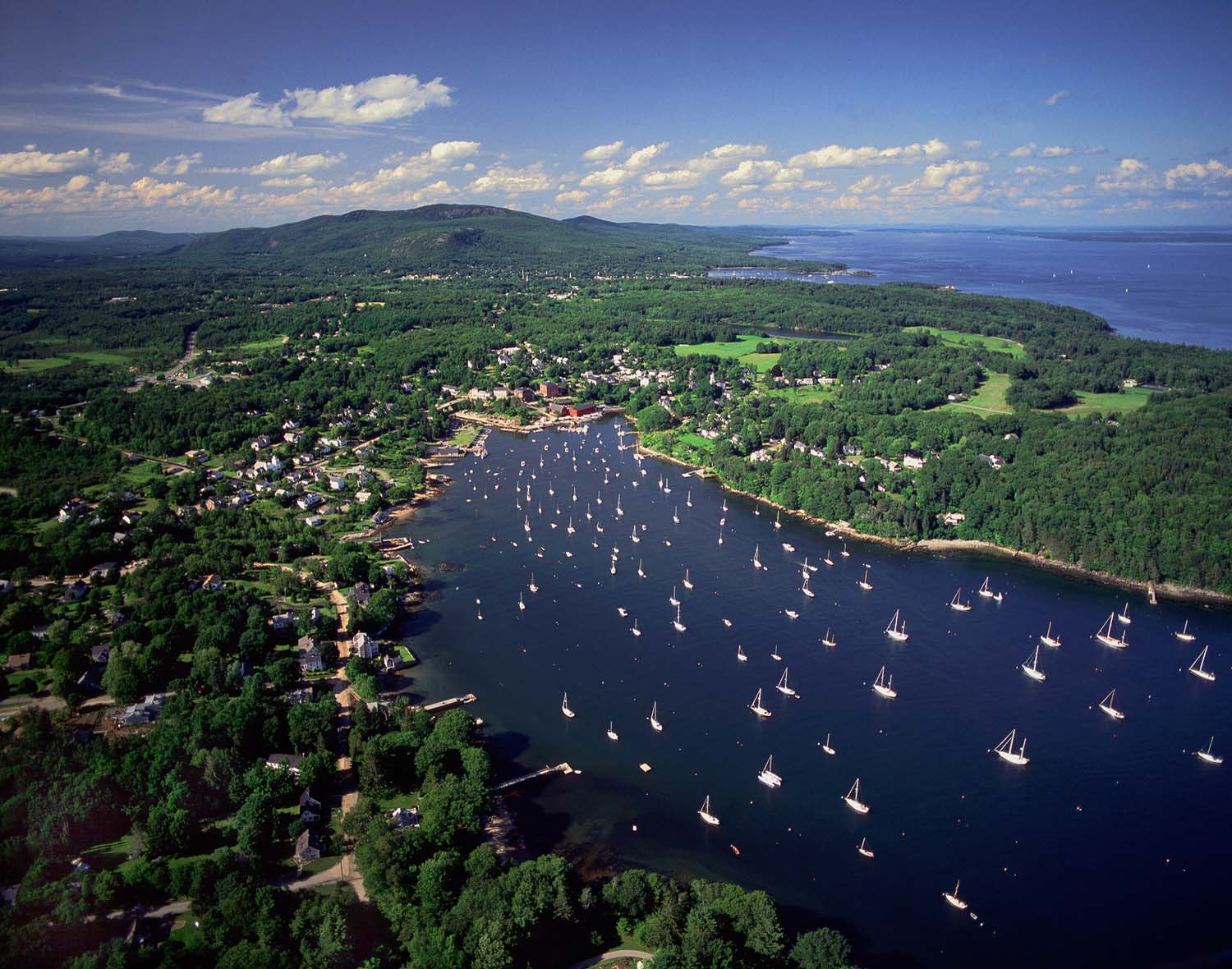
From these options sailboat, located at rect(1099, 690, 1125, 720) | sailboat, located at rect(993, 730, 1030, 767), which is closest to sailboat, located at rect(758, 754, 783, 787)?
sailboat, located at rect(993, 730, 1030, 767)

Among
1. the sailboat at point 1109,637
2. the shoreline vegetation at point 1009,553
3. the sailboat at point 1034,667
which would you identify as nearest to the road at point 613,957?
the sailboat at point 1034,667

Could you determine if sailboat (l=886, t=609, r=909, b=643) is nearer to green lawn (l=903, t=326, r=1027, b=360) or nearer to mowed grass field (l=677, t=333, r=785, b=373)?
mowed grass field (l=677, t=333, r=785, b=373)

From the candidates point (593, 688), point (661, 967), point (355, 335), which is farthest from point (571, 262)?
point (661, 967)

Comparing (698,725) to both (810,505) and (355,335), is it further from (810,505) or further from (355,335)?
(355,335)

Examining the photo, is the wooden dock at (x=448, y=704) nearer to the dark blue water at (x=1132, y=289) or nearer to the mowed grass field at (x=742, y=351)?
the mowed grass field at (x=742, y=351)

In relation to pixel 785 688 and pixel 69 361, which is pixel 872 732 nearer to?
pixel 785 688
